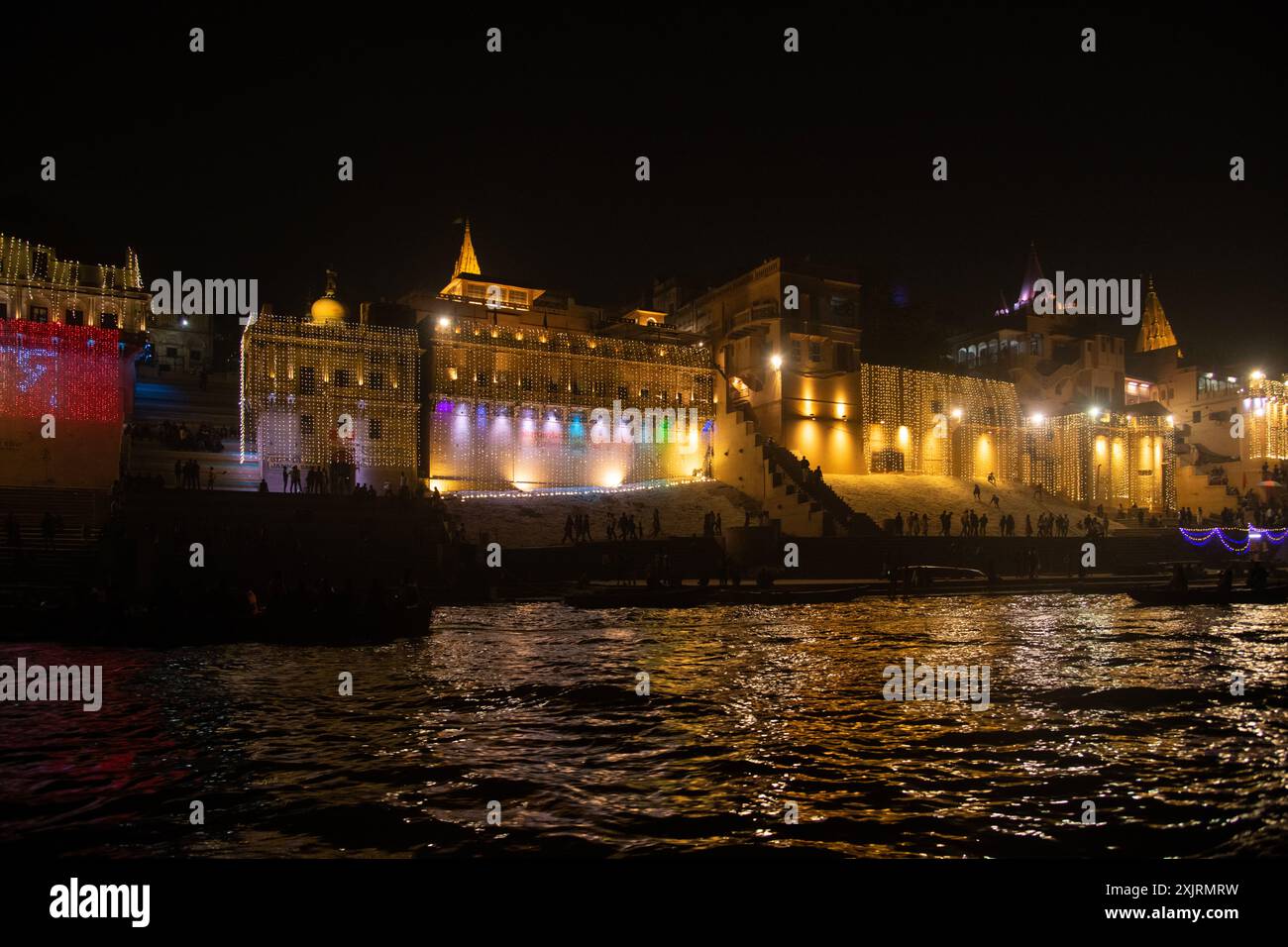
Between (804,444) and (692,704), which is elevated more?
(804,444)

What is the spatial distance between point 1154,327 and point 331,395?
72.6 metres

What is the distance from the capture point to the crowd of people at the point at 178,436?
131ft

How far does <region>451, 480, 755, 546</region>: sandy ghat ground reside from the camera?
36031 mm

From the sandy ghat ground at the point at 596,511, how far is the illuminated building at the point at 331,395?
7.39m

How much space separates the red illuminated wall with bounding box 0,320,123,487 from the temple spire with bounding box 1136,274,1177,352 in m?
80.0

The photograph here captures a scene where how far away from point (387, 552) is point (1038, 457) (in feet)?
150

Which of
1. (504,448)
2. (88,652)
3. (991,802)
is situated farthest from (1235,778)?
(504,448)

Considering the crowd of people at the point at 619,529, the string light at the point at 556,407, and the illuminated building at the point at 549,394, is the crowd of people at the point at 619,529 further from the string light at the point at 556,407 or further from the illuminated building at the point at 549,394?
the illuminated building at the point at 549,394

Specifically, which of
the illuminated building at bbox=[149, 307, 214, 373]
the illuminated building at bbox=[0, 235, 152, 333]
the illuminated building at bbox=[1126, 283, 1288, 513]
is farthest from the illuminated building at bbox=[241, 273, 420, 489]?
the illuminated building at bbox=[1126, 283, 1288, 513]

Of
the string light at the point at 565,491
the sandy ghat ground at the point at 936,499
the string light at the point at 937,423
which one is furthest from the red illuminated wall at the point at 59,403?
the string light at the point at 937,423

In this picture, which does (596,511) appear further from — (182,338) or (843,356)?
(182,338)

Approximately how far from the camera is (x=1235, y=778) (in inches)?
306
